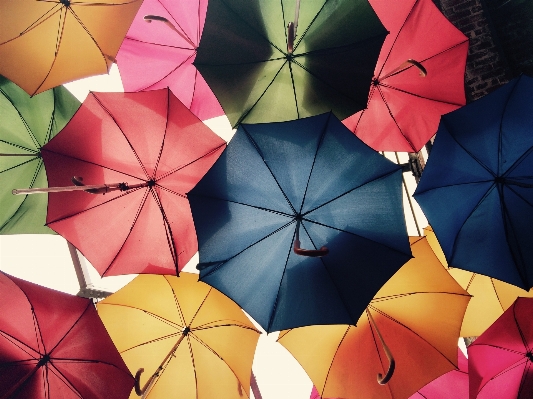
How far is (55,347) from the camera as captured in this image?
281 cm

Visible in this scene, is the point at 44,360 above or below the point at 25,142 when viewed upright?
below

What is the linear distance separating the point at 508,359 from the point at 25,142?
4353 millimetres

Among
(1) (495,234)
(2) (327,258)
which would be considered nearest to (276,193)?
(2) (327,258)

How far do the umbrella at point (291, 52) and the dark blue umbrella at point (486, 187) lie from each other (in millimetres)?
793

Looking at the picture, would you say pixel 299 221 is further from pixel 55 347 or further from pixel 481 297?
pixel 481 297

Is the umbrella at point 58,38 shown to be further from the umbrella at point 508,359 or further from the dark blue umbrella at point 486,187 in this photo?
the umbrella at point 508,359

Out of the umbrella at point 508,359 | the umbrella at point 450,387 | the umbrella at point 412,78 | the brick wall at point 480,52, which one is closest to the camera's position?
the umbrella at point 508,359

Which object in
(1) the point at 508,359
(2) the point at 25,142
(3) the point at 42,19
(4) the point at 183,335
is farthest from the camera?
(2) the point at 25,142

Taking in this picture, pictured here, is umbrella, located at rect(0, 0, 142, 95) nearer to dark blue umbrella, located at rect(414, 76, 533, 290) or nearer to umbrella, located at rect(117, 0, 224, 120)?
umbrella, located at rect(117, 0, 224, 120)

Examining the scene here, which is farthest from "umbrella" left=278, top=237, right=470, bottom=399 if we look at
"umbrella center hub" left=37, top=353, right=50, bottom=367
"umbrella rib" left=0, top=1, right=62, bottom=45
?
"umbrella rib" left=0, top=1, right=62, bottom=45

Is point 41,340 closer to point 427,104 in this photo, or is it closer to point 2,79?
point 2,79

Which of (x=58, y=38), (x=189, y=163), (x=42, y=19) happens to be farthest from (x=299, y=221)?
(x=42, y=19)

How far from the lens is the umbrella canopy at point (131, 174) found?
10.0 feet

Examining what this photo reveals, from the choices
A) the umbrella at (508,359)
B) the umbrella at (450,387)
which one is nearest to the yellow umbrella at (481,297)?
the umbrella at (450,387)
